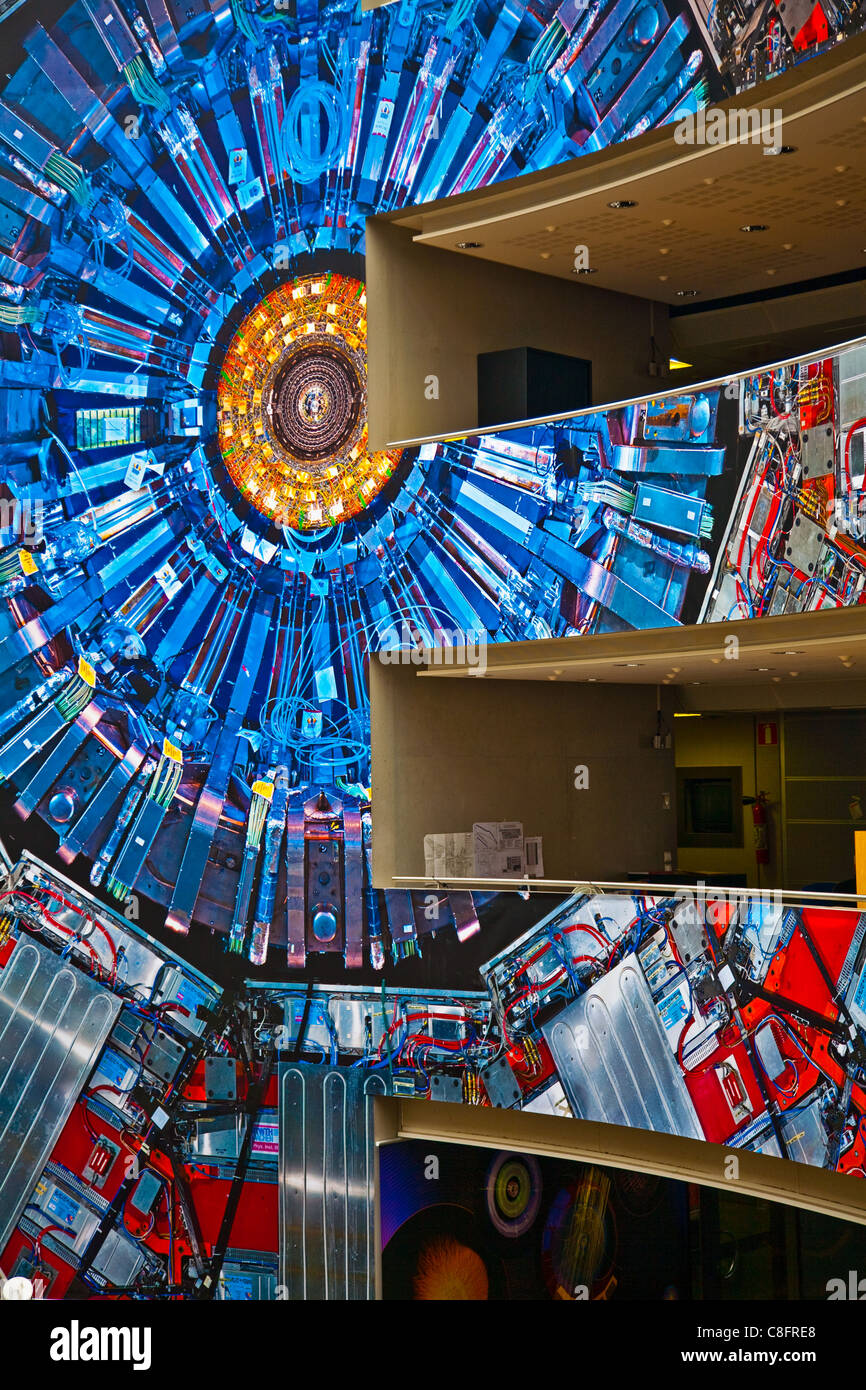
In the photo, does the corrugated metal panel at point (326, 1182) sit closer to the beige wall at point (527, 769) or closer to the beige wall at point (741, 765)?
the beige wall at point (527, 769)

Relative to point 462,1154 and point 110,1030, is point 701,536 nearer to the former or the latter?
point 462,1154

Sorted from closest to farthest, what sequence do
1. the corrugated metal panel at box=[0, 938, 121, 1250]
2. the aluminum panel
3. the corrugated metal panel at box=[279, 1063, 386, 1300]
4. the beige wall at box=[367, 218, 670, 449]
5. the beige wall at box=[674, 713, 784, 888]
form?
1. the aluminum panel
2. the corrugated metal panel at box=[279, 1063, 386, 1300]
3. the beige wall at box=[367, 218, 670, 449]
4. the corrugated metal panel at box=[0, 938, 121, 1250]
5. the beige wall at box=[674, 713, 784, 888]

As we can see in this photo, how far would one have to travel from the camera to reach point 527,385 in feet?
41.8

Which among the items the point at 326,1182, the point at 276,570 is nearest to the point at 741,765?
the point at 276,570

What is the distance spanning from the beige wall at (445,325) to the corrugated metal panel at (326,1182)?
5.17m

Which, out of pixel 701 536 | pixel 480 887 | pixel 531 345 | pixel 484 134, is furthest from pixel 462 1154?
pixel 484 134

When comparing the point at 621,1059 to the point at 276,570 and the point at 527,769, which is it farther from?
the point at 276,570

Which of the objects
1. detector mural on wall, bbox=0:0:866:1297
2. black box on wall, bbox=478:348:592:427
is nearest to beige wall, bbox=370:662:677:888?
detector mural on wall, bbox=0:0:866:1297

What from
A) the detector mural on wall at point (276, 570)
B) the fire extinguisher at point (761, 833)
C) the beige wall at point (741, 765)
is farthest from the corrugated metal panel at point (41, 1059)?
the fire extinguisher at point (761, 833)

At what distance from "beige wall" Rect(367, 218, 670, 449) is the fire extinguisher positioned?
13.4 ft

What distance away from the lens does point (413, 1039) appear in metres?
12.4

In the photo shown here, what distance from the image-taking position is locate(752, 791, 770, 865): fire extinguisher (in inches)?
Result: 595

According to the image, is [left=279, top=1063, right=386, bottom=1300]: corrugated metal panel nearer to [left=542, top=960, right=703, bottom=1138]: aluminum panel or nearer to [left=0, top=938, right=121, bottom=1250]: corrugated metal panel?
[left=542, top=960, right=703, bottom=1138]: aluminum panel

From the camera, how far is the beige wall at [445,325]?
12.8m
